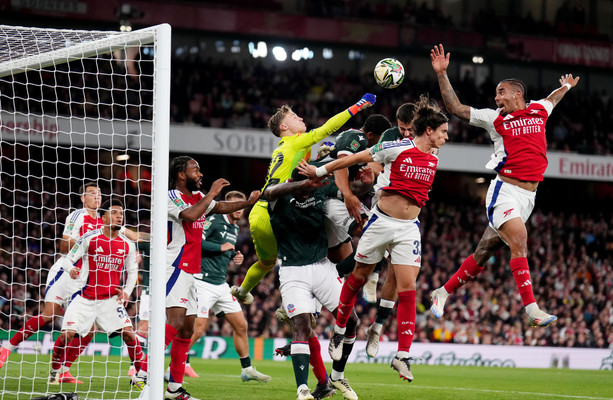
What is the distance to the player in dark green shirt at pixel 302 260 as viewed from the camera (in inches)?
297

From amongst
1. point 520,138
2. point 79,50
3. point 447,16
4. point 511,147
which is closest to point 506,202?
point 511,147

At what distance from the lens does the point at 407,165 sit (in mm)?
7574

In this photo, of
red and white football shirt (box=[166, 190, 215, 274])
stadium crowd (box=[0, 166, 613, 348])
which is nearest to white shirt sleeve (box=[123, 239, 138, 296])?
red and white football shirt (box=[166, 190, 215, 274])

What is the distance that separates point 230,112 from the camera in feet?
85.3

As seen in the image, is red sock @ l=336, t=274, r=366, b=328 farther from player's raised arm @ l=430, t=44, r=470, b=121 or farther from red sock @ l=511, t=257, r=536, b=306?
player's raised arm @ l=430, t=44, r=470, b=121

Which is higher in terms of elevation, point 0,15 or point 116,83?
point 0,15

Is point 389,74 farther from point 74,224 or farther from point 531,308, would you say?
point 74,224

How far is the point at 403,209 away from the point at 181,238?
2347 mm

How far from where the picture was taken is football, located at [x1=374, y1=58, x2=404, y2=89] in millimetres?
8430

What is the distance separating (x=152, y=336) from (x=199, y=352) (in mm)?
12830

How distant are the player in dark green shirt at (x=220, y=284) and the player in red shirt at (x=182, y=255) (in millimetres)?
2815

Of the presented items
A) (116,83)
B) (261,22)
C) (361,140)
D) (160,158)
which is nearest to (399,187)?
(361,140)

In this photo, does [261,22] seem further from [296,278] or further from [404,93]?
[296,278]

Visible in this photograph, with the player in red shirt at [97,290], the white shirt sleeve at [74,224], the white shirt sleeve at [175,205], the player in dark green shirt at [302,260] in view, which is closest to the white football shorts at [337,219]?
the player in dark green shirt at [302,260]
